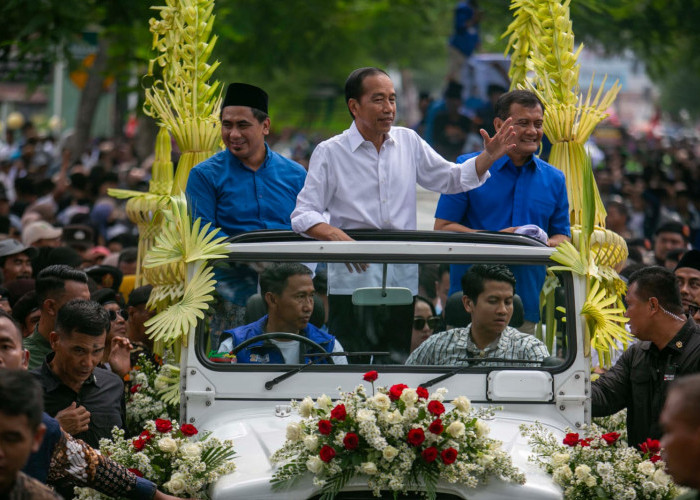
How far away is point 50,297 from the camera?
679 cm

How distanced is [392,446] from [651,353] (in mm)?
1787

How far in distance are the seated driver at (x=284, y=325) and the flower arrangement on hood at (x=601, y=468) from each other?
3.44 feet

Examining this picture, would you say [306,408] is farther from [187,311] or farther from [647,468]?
[647,468]

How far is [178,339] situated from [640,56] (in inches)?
827

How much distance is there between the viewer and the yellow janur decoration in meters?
5.36

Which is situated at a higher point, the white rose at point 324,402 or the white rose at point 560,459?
the white rose at point 324,402

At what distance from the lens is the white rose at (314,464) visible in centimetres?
442

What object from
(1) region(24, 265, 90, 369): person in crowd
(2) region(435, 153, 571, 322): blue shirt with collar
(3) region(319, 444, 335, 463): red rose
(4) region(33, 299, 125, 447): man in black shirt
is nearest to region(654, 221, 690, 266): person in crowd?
(2) region(435, 153, 571, 322): blue shirt with collar

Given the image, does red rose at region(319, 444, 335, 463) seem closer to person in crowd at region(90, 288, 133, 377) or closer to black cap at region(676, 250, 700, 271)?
person in crowd at region(90, 288, 133, 377)

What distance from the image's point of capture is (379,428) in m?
4.55

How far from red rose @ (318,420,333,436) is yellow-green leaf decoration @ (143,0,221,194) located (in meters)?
2.90

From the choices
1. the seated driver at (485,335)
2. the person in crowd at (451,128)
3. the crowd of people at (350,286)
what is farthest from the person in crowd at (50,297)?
the person in crowd at (451,128)

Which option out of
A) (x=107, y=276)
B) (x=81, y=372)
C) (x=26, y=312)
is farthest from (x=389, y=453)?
(x=107, y=276)

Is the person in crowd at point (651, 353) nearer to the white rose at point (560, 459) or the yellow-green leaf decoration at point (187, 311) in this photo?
the white rose at point (560, 459)
